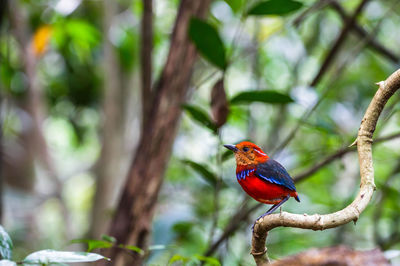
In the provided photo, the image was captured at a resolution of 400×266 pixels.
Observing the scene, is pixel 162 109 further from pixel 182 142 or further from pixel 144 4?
pixel 182 142

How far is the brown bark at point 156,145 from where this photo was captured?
197 centimetres

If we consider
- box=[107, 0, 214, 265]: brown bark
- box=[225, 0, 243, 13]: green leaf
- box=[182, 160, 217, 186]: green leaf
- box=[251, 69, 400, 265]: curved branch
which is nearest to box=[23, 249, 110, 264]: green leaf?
box=[251, 69, 400, 265]: curved branch

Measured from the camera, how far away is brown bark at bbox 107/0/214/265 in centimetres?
197

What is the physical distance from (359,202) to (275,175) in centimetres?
18

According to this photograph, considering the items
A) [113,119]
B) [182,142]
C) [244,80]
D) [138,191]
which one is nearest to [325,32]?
[244,80]

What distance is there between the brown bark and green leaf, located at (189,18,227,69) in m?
0.44

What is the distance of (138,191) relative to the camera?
198cm

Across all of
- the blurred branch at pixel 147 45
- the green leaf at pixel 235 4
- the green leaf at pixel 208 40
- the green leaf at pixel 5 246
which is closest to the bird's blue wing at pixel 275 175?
the green leaf at pixel 5 246

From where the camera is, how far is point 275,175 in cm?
89

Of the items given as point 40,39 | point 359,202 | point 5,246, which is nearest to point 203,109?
point 5,246

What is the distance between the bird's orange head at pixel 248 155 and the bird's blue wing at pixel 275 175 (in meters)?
0.03

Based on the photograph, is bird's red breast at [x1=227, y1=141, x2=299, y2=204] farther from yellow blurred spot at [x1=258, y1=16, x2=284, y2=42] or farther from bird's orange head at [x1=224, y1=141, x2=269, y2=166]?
yellow blurred spot at [x1=258, y1=16, x2=284, y2=42]

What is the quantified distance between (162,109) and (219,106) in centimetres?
66

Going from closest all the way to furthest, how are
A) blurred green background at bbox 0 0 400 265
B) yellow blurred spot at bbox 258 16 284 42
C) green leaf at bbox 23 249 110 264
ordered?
green leaf at bbox 23 249 110 264
blurred green background at bbox 0 0 400 265
yellow blurred spot at bbox 258 16 284 42
